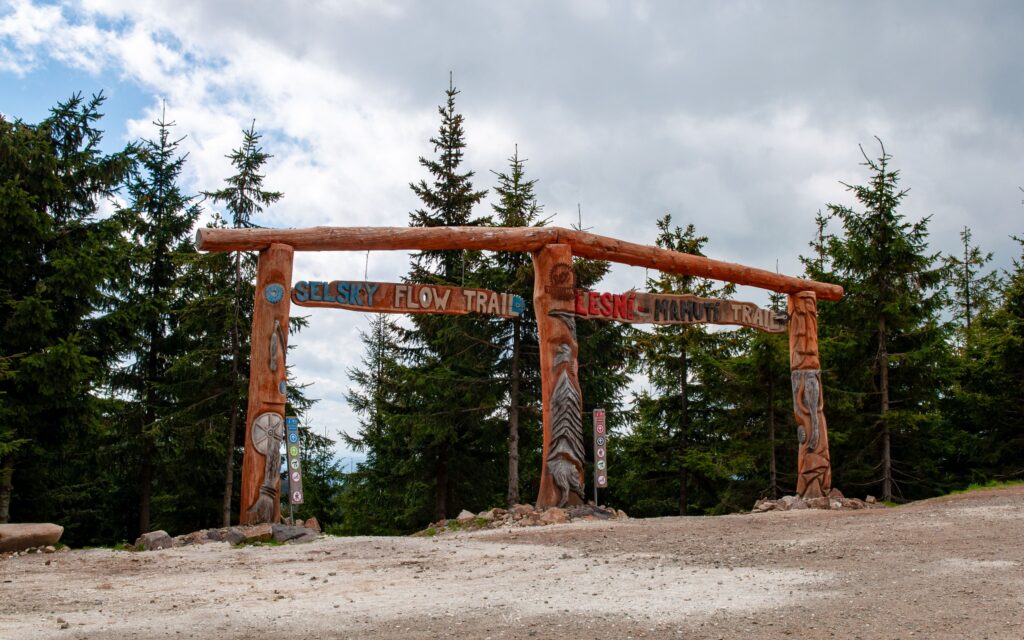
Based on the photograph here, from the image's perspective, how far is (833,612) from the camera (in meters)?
5.66

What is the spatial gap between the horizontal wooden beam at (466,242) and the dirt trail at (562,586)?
453cm

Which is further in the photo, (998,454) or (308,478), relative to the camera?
(308,478)

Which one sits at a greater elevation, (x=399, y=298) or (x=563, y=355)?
(x=399, y=298)

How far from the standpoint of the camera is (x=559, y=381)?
529 inches

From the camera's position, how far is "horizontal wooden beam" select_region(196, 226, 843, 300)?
1223 cm

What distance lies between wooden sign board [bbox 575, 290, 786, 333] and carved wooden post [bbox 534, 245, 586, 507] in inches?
16.8

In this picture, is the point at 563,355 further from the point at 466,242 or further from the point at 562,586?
the point at 562,586

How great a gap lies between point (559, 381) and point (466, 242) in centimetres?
272

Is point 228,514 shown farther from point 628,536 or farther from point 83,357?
point 628,536

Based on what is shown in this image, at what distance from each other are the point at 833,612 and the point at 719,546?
142 inches

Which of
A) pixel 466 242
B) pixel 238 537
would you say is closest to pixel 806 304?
pixel 466 242

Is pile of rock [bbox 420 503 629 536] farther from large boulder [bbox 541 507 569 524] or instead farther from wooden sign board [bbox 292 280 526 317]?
wooden sign board [bbox 292 280 526 317]

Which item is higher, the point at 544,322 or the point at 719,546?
the point at 544,322

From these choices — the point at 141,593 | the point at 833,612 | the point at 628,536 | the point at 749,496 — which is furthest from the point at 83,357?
the point at 749,496
